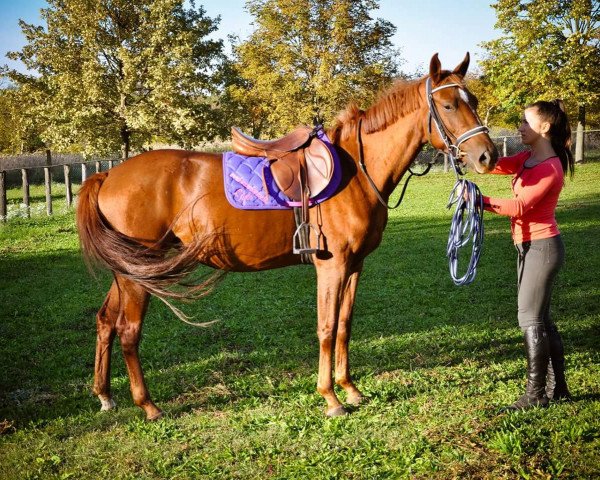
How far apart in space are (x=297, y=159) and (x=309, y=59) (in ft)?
81.6

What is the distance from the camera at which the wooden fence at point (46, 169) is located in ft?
40.5

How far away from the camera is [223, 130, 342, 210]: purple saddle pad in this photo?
3.61 meters

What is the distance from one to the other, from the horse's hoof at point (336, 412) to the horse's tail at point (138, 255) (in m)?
1.29

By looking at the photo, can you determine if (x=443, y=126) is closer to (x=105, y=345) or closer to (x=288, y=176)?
(x=288, y=176)

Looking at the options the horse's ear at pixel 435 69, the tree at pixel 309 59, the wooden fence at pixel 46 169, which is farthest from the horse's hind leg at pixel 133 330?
the tree at pixel 309 59

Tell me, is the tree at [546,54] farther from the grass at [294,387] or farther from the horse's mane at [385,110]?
the horse's mane at [385,110]

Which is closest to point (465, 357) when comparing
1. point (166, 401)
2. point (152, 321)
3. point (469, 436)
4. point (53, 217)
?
point (469, 436)

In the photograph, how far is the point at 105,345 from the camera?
12.7ft

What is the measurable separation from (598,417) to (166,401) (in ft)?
10.7

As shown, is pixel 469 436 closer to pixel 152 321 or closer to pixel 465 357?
pixel 465 357

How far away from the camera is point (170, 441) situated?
336 centimetres

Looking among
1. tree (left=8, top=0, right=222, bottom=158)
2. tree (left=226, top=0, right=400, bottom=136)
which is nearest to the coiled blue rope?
tree (left=8, top=0, right=222, bottom=158)

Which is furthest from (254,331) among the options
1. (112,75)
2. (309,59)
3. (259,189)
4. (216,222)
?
(309,59)

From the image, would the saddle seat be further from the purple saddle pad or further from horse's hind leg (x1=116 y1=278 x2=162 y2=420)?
horse's hind leg (x1=116 y1=278 x2=162 y2=420)
